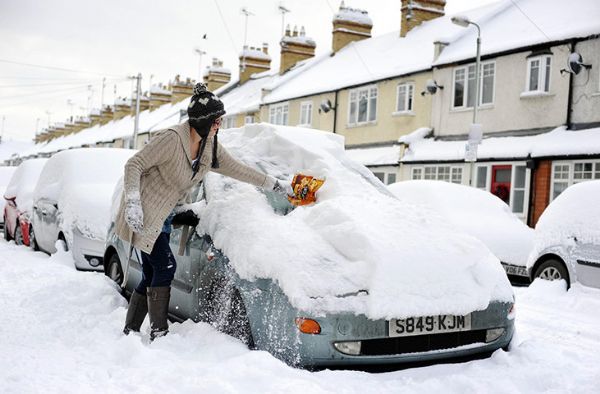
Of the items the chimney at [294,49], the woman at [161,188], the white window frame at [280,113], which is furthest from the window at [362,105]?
the woman at [161,188]

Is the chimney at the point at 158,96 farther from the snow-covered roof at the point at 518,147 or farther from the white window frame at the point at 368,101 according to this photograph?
the snow-covered roof at the point at 518,147

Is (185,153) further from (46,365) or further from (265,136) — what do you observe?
(46,365)

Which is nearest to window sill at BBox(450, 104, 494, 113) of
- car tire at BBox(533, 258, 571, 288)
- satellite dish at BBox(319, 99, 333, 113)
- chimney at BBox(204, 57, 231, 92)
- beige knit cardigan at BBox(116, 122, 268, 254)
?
satellite dish at BBox(319, 99, 333, 113)

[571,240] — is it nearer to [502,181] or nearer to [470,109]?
[502,181]

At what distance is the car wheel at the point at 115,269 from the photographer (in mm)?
6070

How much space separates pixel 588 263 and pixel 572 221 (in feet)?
2.14

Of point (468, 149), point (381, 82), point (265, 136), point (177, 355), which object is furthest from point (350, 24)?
point (177, 355)

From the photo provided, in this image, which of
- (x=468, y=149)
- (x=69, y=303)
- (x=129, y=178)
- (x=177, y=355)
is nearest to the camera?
(x=177, y=355)

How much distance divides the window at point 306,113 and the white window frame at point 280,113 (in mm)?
1184

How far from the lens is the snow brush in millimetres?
4727

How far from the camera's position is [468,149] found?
53.0 ft

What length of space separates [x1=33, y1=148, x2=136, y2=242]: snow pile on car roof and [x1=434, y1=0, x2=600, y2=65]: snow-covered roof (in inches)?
514

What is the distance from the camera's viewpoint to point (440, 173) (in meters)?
21.2

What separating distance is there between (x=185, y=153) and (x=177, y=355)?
1.36 meters
